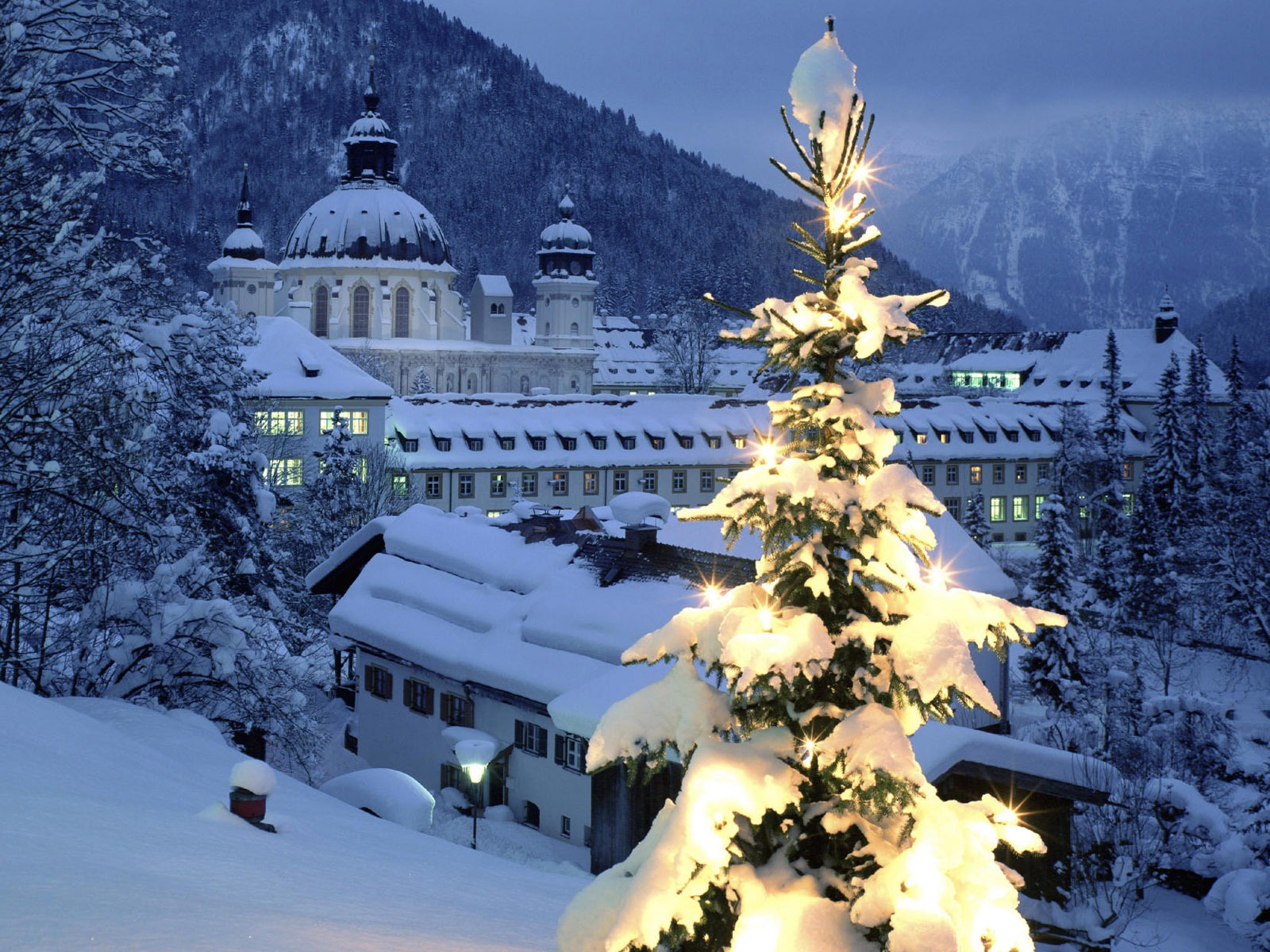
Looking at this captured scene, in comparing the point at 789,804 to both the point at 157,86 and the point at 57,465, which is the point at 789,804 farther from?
the point at 157,86

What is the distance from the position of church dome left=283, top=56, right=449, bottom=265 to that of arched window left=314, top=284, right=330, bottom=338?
3397mm

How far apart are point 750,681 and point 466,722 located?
2051cm

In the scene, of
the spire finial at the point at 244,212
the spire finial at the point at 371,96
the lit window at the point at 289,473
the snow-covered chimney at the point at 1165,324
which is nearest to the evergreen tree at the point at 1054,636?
the lit window at the point at 289,473

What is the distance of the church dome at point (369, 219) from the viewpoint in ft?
400

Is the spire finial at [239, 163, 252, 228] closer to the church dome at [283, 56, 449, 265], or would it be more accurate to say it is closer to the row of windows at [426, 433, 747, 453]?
the church dome at [283, 56, 449, 265]

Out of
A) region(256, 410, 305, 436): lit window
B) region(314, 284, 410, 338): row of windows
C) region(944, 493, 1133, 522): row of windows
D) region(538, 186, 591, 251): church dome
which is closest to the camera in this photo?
region(256, 410, 305, 436): lit window

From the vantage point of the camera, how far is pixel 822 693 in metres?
6.70

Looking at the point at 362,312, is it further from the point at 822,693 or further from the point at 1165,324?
the point at 822,693

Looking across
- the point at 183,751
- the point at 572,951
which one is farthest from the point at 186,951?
the point at 183,751

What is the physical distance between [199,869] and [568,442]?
200 ft

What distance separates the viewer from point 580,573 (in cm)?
2544

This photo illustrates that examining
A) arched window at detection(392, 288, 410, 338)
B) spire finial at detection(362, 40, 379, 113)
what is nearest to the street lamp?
arched window at detection(392, 288, 410, 338)

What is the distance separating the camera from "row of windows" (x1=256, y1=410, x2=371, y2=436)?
5562 cm

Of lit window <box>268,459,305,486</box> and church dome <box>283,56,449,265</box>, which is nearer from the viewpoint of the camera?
lit window <box>268,459,305,486</box>
